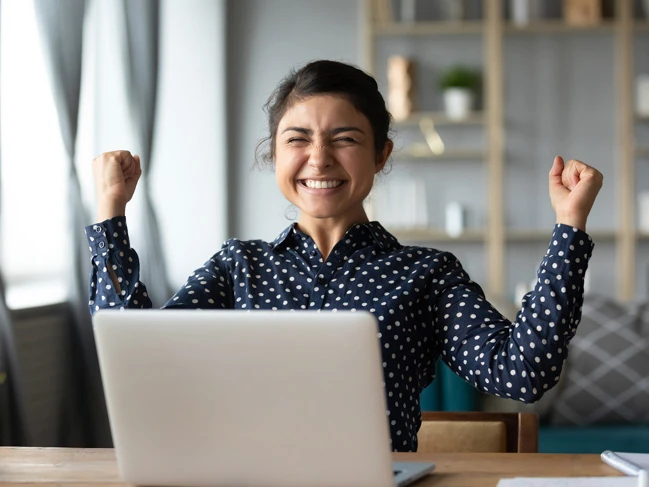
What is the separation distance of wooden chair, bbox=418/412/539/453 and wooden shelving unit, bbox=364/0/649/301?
317 centimetres

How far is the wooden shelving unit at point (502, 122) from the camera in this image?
4.85 m

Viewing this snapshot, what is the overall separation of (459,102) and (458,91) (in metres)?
0.06

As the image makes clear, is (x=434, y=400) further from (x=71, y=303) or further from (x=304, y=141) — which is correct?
(x=304, y=141)

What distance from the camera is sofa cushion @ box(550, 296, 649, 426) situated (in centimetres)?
331

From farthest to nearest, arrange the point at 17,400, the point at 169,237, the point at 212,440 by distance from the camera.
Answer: the point at 169,237 < the point at 17,400 < the point at 212,440

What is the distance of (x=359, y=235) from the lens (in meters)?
1.63

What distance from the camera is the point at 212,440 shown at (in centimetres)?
103

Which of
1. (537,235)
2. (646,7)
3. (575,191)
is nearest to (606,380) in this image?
(537,235)

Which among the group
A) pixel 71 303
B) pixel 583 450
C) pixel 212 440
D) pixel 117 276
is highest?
pixel 117 276

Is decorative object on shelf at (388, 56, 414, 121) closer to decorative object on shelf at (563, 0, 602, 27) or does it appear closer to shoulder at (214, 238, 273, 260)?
decorative object on shelf at (563, 0, 602, 27)

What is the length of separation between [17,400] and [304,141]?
5.44 ft

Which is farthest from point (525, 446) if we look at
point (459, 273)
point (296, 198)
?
point (296, 198)

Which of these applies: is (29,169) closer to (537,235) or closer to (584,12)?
(537,235)

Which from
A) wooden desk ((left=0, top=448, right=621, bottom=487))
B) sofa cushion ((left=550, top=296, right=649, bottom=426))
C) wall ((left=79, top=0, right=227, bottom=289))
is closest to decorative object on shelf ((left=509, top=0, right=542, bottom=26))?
wall ((left=79, top=0, right=227, bottom=289))
